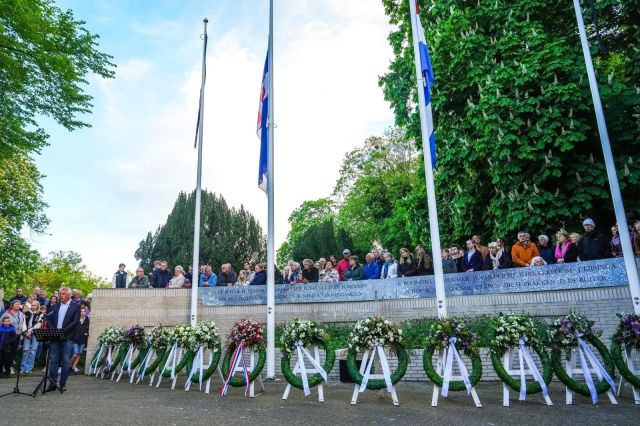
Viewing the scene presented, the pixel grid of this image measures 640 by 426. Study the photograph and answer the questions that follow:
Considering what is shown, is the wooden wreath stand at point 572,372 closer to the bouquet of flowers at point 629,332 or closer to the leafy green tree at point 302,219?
the bouquet of flowers at point 629,332

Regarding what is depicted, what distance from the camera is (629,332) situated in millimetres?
7602

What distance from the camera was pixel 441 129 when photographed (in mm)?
16406

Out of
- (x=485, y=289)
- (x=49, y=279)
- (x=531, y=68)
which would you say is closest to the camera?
(x=485, y=289)

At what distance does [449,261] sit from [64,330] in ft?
31.3

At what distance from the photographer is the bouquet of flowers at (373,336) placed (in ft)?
26.2

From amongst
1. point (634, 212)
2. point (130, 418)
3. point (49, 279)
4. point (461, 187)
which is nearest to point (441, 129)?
point (461, 187)

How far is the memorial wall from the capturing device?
10.9 metres

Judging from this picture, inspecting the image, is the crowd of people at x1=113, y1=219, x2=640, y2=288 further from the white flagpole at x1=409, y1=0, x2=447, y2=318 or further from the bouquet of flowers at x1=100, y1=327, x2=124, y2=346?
the white flagpole at x1=409, y1=0, x2=447, y2=318

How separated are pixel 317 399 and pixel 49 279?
55.9 metres

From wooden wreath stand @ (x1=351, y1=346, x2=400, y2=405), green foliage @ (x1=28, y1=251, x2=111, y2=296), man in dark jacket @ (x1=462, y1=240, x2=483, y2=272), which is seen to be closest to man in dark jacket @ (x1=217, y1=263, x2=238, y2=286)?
man in dark jacket @ (x1=462, y1=240, x2=483, y2=272)

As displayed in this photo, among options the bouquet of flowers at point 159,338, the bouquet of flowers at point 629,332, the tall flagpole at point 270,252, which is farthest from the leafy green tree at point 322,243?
the bouquet of flowers at point 629,332

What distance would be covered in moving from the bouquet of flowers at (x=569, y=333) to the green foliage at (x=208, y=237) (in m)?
34.0

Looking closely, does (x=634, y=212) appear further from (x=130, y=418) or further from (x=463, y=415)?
(x=130, y=418)

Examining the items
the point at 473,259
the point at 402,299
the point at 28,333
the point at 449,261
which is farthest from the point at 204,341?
the point at 473,259
